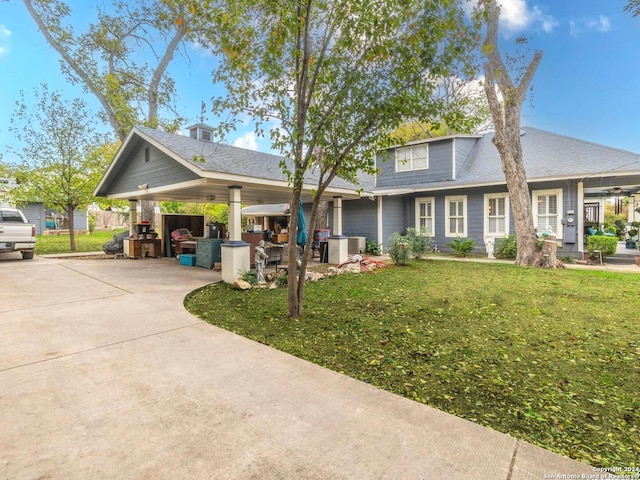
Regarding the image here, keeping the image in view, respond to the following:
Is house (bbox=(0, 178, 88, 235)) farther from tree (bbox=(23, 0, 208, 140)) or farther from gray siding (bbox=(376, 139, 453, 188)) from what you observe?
gray siding (bbox=(376, 139, 453, 188))

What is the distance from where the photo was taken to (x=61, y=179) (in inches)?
534

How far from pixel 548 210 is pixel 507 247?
2010mm

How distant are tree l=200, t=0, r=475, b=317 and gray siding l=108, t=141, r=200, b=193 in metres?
3.87

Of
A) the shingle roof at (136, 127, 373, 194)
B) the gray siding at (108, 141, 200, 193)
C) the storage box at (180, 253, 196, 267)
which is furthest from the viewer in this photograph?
the storage box at (180, 253, 196, 267)

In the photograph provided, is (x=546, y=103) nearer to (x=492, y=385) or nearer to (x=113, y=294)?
(x=492, y=385)

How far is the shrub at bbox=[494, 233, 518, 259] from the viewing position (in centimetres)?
1188

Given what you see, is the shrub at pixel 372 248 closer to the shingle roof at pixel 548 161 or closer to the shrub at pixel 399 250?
the shingle roof at pixel 548 161

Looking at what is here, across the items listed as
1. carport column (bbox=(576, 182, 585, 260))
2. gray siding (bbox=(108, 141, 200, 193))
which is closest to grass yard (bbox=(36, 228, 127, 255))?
gray siding (bbox=(108, 141, 200, 193))

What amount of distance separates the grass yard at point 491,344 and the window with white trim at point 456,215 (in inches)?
260

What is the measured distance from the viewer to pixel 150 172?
32.0 ft

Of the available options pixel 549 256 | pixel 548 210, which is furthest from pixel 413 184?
pixel 549 256

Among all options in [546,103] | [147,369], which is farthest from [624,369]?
[546,103]

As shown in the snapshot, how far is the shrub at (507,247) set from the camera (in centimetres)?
1188

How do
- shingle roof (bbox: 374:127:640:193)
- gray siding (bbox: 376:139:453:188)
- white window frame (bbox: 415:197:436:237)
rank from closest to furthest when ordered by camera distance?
shingle roof (bbox: 374:127:640:193) < gray siding (bbox: 376:139:453:188) < white window frame (bbox: 415:197:436:237)
